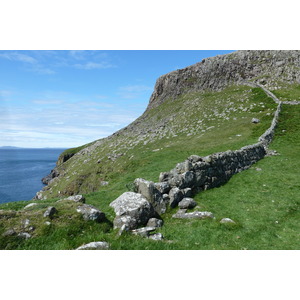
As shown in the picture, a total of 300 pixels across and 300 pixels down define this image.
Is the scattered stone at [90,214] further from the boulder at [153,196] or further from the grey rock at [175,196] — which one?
the grey rock at [175,196]

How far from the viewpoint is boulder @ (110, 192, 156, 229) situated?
12.0 m

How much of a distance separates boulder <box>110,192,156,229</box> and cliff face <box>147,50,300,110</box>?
60.6 meters

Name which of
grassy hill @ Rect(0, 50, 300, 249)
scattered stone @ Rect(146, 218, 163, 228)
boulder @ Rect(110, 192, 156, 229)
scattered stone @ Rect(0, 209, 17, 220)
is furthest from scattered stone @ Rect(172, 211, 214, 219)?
scattered stone @ Rect(0, 209, 17, 220)

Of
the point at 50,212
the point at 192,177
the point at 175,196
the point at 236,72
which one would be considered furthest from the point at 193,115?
the point at 50,212

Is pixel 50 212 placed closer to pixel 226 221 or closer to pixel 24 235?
pixel 24 235

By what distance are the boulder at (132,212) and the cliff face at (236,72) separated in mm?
60568

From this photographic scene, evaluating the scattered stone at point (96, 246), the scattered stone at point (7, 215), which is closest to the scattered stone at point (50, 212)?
the scattered stone at point (7, 215)

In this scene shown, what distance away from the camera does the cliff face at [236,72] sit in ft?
204

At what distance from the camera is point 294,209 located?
1531 cm

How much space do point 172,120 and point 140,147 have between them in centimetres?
1843

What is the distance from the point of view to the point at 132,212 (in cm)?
1256

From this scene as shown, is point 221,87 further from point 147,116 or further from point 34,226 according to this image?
point 34,226

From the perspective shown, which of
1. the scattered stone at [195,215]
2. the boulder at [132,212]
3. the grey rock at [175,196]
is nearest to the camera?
the boulder at [132,212]

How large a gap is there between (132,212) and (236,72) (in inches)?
2800
